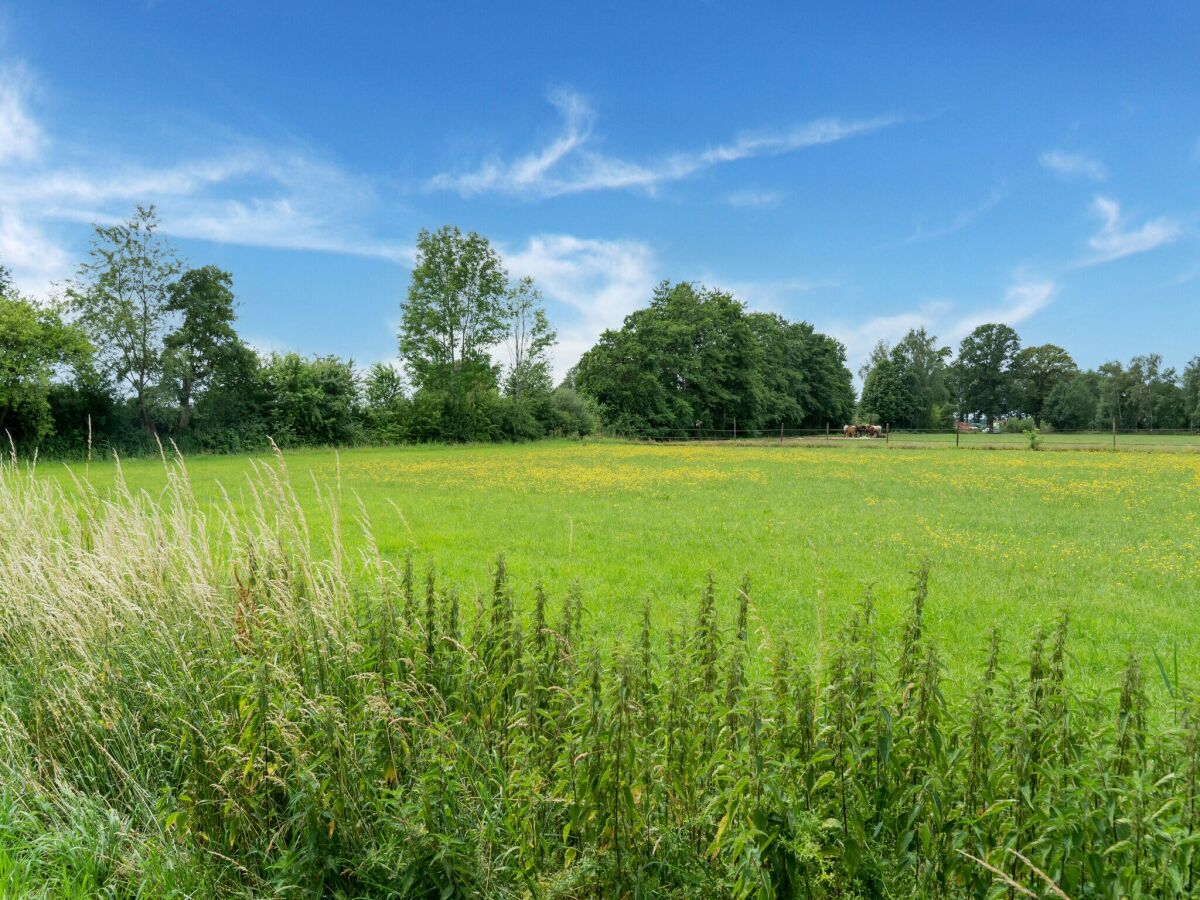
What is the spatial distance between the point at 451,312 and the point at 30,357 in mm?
25094

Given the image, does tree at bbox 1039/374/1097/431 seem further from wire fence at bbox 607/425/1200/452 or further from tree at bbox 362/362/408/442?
tree at bbox 362/362/408/442

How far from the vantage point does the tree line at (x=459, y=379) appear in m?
33.5

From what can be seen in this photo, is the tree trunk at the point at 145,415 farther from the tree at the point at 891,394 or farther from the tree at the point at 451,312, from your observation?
the tree at the point at 891,394

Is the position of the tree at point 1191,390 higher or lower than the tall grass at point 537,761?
higher

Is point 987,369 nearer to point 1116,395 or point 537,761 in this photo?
point 1116,395

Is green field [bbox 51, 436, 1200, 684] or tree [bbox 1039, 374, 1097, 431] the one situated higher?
tree [bbox 1039, 374, 1097, 431]

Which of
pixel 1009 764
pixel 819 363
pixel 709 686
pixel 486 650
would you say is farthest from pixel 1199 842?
pixel 819 363

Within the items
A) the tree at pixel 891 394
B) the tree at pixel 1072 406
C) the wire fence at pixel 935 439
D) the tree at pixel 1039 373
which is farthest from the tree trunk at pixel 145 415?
the tree at pixel 1039 373

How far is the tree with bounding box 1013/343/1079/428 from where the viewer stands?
296 ft

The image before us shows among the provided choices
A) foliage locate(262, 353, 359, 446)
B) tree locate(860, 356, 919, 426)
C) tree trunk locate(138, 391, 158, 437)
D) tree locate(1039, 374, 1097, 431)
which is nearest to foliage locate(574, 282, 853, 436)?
tree locate(860, 356, 919, 426)

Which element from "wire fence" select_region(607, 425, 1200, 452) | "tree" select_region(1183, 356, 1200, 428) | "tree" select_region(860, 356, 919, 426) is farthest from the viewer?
"tree" select_region(860, 356, 919, 426)

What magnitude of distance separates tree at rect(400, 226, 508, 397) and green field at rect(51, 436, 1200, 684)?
27910mm

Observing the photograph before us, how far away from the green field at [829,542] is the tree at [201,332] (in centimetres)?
1731

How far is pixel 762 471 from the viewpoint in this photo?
73.6 ft
